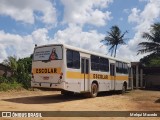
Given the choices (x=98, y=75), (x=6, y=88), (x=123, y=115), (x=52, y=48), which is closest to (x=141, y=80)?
(x=98, y=75)

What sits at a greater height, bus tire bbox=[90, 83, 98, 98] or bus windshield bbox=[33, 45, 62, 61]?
bus windshield bbox=[33, 45, 62, 61]

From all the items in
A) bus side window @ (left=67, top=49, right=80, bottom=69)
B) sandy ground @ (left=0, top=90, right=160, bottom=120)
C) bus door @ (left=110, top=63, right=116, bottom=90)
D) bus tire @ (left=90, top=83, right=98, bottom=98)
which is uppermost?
bus side window @ (left=67, top=49, right=80, bottom=69)

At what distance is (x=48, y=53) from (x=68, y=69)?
144cm

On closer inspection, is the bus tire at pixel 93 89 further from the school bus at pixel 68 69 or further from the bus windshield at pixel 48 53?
the bus windshield at pixel 48 53

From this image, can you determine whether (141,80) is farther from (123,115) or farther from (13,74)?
(123,115)

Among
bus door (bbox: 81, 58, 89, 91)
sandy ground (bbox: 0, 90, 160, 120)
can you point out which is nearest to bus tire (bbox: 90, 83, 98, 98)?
bus door (bbox: 81, 58, 89, 91)

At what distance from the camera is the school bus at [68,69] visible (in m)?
16.2

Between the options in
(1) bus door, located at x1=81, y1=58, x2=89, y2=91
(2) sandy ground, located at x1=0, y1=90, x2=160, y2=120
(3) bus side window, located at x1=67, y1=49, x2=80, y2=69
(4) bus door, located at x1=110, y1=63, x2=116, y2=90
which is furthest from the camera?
(4) bus door, located at x1=110, y1=63, x2=116, y2=90

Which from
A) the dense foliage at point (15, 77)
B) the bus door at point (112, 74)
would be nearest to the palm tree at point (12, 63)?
the dense foliage at point (15, 77)

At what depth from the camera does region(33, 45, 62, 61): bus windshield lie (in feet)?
53.8

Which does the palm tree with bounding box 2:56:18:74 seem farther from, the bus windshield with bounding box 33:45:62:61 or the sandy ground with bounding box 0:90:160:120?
the bus windshield with bounding box 33:45:62:61

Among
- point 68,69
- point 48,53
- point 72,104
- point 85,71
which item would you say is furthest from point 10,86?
point 72,104

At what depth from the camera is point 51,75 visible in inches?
642

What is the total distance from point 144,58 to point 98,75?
25612mm
